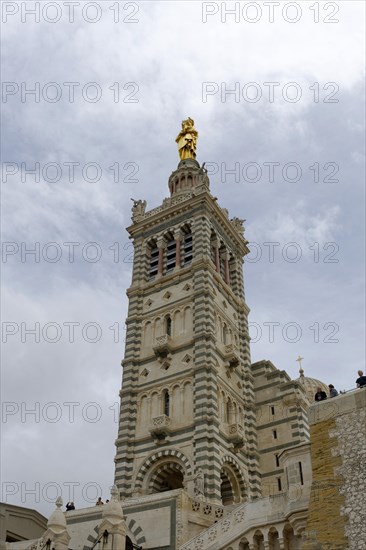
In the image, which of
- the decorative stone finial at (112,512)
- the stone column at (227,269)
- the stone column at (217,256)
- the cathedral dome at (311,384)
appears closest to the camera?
the decorative stone finial at (112,512)

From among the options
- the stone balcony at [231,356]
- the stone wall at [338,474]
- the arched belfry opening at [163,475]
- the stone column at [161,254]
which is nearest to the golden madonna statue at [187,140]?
the stone column at [161,254]

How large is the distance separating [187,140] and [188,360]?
75.6 ft

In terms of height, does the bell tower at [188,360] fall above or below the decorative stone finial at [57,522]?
above

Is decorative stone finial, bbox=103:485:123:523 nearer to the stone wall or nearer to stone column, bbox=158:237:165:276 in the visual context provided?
the stone wall

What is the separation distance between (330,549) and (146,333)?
78.4ft

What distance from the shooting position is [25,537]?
27188 millimetres

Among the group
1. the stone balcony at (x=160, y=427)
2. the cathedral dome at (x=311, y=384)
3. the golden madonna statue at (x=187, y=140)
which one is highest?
the golden madonna statue at (x=187, y=140)

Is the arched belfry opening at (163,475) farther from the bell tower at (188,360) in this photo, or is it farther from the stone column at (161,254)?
the stone column at (161,254)

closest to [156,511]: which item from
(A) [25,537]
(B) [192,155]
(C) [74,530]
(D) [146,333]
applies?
(C) [74,530]

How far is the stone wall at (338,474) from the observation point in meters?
18.2

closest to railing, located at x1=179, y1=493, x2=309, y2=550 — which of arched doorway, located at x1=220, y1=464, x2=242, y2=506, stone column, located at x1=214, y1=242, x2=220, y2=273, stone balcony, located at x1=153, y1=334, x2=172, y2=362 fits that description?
arched doorway, located at x1=220, y1=464, x2=242, y2=506

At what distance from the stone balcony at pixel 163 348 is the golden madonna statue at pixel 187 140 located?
19.7m

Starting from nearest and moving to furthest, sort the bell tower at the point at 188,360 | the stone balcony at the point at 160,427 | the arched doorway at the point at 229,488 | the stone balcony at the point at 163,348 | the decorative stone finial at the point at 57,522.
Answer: the decorative stone finial at the point at 57,522
the bell tower at the point at 188,360
the stone balcony at the point at 160,427
the arched doorway at the point at 229,488
the stone balcony at the point at 163,348

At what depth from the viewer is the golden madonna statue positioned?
5334 cm
